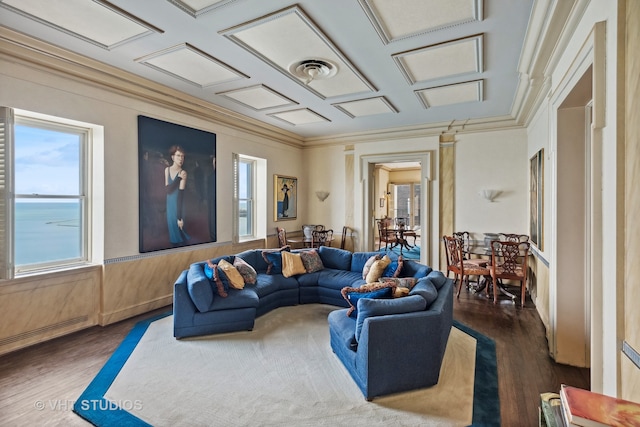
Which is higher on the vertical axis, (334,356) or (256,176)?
(256,176)

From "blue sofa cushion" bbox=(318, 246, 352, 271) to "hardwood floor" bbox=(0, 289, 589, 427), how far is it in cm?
182

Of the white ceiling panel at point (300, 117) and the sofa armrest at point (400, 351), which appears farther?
the white ceiling panel at point (300, 117)

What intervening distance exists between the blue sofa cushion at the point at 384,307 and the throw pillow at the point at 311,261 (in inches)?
95.0

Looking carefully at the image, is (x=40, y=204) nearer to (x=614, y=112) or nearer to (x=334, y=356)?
(x=334, y=356)

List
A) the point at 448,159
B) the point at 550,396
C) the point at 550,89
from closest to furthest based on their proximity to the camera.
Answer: the point at 550,396, the point at 550,89, the point at 448,159

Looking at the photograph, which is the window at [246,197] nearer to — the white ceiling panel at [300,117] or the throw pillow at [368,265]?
the white ceiling panel at [300,117]

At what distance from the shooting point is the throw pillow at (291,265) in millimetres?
4910

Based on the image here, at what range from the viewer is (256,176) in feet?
22.5

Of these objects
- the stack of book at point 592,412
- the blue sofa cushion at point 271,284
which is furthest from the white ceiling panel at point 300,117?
the stack of book at point 592,412

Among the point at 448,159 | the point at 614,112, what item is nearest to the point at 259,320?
the point at 614,112

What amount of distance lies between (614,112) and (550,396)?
1559 mm

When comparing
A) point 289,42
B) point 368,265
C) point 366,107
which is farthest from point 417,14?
point 368,265

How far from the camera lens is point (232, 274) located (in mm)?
4094

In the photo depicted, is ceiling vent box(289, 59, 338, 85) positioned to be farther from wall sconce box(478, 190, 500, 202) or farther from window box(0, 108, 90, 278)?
wall sconce box(478, 190, 500, 202)
